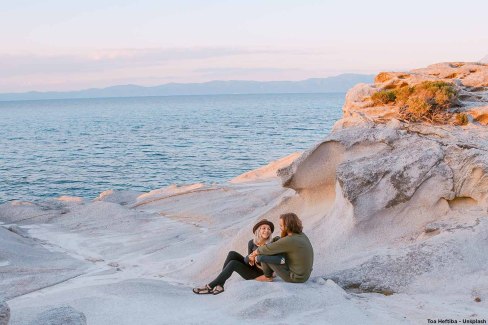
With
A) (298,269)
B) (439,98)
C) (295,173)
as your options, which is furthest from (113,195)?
(298,269)

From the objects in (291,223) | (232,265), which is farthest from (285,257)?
(232,265)

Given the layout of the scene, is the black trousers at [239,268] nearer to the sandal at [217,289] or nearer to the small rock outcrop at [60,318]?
the sandal at [217,289]

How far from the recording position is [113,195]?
2528 centimetres

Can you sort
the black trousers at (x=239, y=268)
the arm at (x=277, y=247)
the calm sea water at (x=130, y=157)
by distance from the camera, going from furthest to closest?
the calm sea water at (x=130, y=157)
the black trousers at (x=239, y=268)
the arm at (x=277, y=247)

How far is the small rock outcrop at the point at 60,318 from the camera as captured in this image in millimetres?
6371

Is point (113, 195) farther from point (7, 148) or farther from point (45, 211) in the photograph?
point (7, 148)

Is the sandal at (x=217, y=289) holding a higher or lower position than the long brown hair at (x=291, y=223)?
lower

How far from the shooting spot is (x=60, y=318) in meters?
6.41

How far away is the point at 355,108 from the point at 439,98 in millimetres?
3671

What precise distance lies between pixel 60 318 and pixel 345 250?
6628 mm

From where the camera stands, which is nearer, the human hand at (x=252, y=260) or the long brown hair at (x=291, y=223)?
the long brown hair at (x=291, y=223)

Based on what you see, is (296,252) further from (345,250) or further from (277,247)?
(345,250)

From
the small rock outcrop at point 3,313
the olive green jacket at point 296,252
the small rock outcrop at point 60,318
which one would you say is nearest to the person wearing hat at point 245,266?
the olive green jacket at point 296,252

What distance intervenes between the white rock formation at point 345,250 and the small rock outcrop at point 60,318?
1.60 ft
